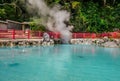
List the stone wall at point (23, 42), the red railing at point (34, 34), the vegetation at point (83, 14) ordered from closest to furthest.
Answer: the stone wall at point (23, 42)
the red railing at point (34, 34)
the vegetation at point (83, 14)

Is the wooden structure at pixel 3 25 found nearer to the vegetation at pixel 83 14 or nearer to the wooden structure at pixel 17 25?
the wooden structure at pixel 17 25

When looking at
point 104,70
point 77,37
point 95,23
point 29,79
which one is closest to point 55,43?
point 77,37

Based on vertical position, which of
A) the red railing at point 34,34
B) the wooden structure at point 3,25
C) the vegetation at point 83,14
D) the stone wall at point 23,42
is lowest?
the stone wall at point 23,42

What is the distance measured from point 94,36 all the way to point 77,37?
247 centimetres

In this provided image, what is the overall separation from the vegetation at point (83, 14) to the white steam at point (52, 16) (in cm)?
98

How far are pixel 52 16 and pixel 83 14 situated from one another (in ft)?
16.1

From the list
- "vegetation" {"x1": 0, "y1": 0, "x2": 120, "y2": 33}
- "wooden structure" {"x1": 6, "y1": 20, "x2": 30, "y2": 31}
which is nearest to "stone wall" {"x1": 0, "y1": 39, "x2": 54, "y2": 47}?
"vegetation" {"x1": 0, "y1": 0, "x2": 120, "y2": 33}

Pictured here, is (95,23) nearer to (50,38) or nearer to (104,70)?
(50,38)

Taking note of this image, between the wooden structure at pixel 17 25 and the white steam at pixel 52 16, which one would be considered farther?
the white steam at pixel 52 16

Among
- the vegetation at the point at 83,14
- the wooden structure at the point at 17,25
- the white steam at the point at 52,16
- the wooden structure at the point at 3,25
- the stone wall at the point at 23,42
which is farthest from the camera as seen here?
the vegetation at the point at 83,14

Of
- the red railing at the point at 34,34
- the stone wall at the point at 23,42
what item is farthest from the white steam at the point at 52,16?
the stone wall at the point at 23,42

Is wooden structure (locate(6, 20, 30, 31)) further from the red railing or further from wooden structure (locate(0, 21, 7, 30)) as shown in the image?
Answer: the red railing

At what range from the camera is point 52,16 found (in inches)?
1588

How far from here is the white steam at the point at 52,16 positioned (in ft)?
125
